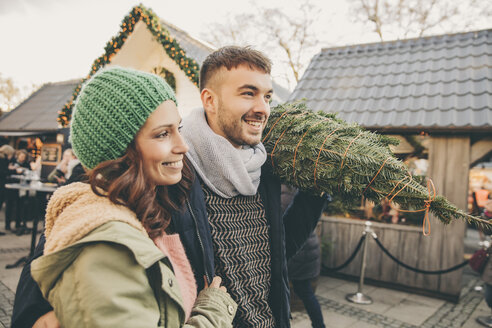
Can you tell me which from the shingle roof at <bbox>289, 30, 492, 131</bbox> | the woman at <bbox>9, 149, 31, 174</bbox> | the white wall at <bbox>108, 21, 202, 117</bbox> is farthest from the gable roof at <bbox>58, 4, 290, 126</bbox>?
the woman at <bbox>9, 149, 31, 174</bbox>

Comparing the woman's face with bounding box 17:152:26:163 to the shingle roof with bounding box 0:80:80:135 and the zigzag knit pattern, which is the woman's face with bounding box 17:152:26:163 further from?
the zigzag knit pattern

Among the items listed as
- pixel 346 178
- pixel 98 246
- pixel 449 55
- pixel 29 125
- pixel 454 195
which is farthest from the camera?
pixel 29 125

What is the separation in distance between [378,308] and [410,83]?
4097 mm

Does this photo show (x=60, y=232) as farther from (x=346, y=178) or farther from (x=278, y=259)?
(x=346, y=178)

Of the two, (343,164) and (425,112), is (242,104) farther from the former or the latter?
(425,112)

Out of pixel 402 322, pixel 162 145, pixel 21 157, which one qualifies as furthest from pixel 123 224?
pixel 21 157

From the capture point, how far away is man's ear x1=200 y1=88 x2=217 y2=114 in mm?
1820

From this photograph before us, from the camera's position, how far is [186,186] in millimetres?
1396

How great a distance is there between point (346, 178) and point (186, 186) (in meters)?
0.74

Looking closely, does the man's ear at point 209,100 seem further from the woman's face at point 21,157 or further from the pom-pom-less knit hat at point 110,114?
the woman's face at point 21,157

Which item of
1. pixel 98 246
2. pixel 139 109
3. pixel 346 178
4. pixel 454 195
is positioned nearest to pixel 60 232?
pixel 98 246

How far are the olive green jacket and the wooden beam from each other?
5878 mm

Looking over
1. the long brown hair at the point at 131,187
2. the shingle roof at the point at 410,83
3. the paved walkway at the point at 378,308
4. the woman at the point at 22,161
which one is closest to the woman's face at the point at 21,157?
the woman at the point at 22,161

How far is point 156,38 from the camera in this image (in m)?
6.71
